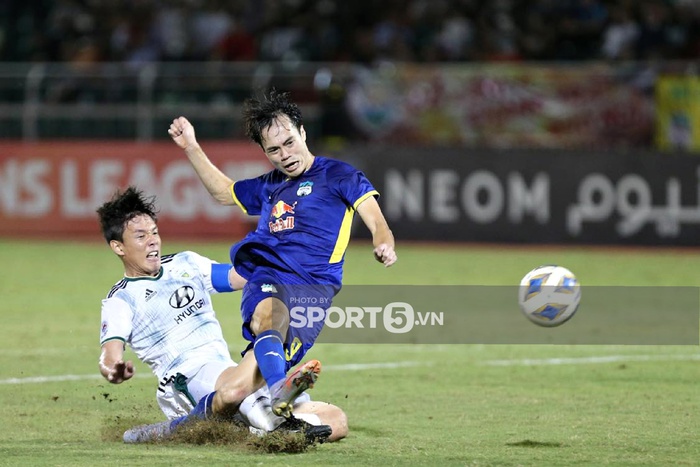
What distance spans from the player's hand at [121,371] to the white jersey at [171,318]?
790 mm

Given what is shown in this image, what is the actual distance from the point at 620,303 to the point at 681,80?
509 centimetres

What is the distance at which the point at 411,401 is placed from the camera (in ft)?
27.8

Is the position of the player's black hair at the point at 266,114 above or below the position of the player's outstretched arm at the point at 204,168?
above

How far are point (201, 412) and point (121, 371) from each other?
82cm

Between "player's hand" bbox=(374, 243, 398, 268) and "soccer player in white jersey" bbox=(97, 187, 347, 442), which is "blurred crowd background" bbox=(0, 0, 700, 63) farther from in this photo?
"player's hand" bbox=(374, 243, 398, 268)

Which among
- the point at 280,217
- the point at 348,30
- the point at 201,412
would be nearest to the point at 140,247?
the point at 280,217

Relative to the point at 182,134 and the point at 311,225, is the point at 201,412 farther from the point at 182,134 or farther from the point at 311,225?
the point at 182,134

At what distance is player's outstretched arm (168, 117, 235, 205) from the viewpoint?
7.48 meters

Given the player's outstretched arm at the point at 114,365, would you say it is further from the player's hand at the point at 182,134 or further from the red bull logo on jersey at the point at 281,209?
the player's hand at the point at 182,134

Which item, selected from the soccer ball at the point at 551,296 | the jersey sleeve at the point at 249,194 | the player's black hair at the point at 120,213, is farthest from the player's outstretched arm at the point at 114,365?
the soccer ball at the point at 551,296

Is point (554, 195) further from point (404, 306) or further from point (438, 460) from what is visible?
point (438, 460)

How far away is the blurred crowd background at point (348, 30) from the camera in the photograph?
64.4ft

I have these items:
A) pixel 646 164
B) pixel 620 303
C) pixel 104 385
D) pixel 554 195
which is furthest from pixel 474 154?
pixel 104 385

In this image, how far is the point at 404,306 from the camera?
12.9 metres
